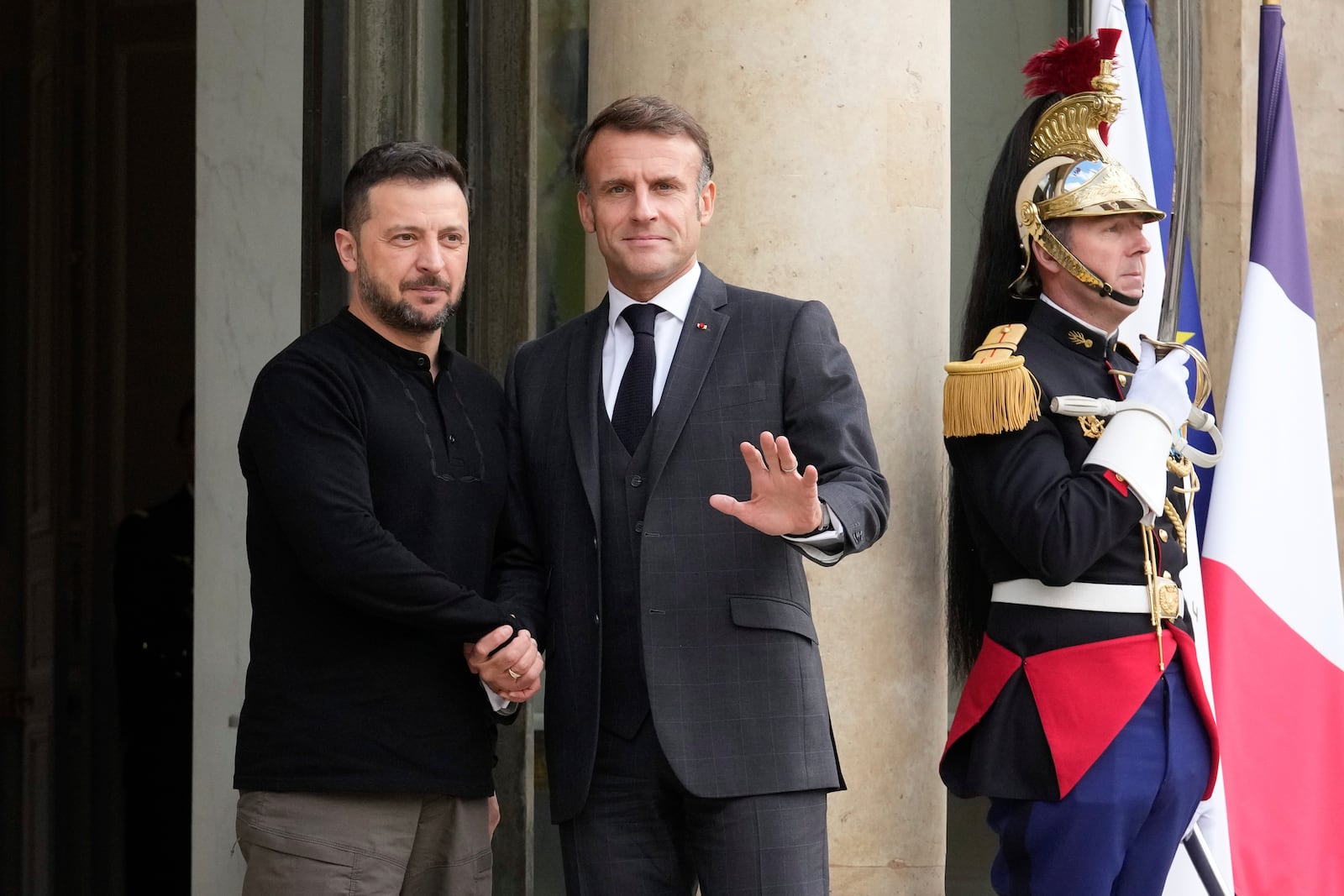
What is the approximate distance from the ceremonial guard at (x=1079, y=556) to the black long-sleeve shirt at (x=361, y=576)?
1.00 meters

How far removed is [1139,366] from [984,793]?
895 mm

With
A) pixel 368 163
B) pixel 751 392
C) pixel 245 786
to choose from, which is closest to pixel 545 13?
pixel 368 163

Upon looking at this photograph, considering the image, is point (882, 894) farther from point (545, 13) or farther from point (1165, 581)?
point (545, 13)

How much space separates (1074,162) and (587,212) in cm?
105

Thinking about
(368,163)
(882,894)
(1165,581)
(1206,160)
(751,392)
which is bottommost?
(882,894)

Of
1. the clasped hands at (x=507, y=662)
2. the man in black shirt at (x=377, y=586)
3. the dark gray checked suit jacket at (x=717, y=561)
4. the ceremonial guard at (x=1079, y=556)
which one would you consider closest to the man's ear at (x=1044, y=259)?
the ceremonial guard at (x=1079, y=556)

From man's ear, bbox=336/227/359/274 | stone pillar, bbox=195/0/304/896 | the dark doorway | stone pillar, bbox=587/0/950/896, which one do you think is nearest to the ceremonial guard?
stone pillar, bbox=587/0/950/896

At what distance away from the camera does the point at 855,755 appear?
3734 mm

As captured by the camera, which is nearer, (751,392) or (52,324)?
(751,392)

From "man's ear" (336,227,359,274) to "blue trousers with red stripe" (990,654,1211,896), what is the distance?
1598mm

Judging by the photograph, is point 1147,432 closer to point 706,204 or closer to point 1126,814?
point 1126,814

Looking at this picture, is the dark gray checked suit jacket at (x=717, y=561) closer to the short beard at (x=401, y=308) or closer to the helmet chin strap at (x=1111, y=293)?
the short beard at (x=401, y=308)

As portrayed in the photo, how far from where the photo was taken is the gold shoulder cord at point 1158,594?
3389mm

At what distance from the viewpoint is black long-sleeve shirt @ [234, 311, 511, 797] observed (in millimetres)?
2869
